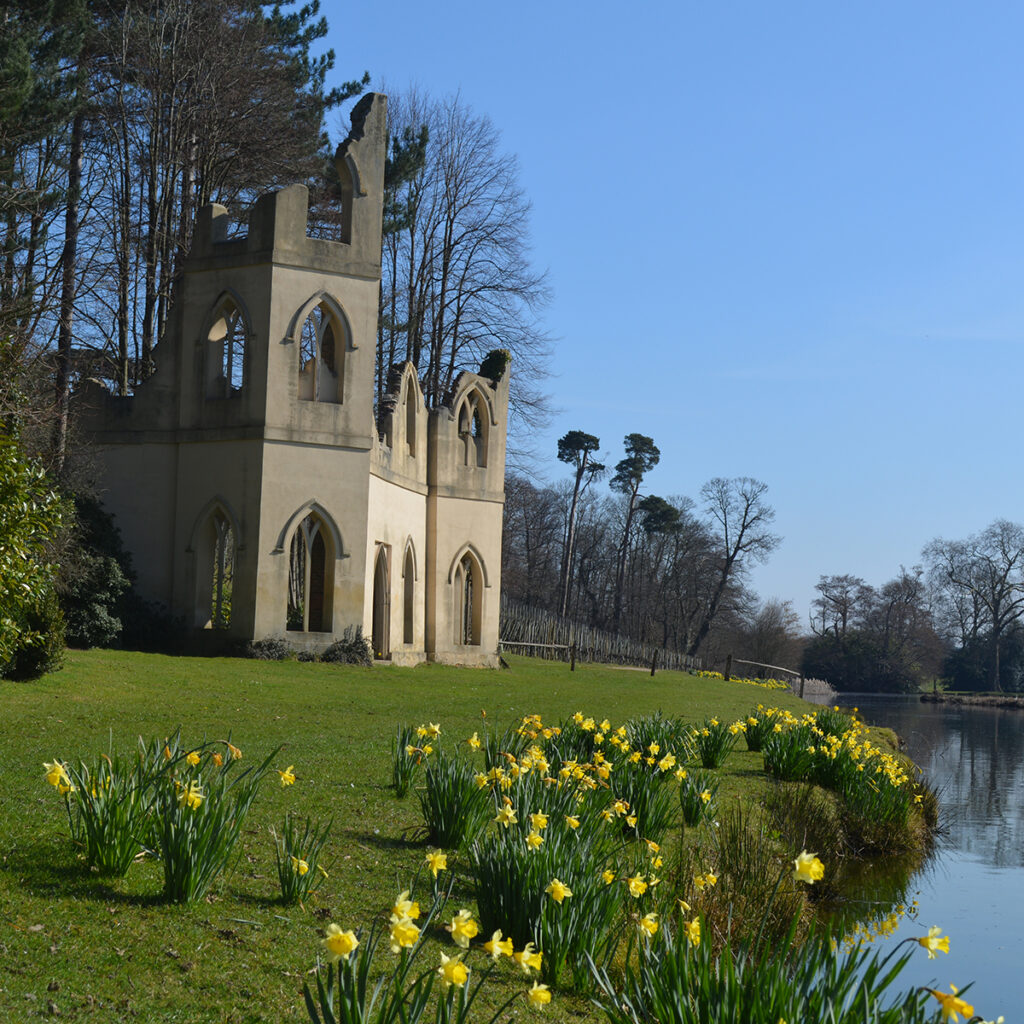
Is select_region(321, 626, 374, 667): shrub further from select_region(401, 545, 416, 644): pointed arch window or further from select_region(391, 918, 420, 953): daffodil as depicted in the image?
select_region(391, 918, 420, 953): daffodil

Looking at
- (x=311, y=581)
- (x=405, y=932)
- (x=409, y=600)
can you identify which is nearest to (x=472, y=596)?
(x=409, y=600)

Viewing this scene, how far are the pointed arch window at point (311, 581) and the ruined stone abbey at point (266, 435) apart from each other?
0.30 feet

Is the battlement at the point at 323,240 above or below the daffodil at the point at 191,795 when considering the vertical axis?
above

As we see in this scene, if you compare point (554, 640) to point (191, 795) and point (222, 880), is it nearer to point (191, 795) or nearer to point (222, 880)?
point (222, 880)

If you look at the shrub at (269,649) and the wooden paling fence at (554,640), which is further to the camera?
the wooden paling fence at (554,640)

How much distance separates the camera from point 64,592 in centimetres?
1997

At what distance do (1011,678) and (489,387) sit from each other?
51959mm

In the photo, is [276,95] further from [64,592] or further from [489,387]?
[64,592]

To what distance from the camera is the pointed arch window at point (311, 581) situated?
22.5m

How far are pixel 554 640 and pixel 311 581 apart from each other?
548 inches

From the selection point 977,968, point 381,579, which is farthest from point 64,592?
point 977,968

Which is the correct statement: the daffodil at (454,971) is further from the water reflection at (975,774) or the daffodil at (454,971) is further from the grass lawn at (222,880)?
the water reflection at (975,774)

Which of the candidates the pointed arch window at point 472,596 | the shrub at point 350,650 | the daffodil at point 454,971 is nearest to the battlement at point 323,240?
the shrub at point 350,650

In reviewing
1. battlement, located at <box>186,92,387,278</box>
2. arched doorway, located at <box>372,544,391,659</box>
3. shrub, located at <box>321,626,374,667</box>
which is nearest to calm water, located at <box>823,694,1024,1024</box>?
shrub, located at <box>321,626,374,667</box>
